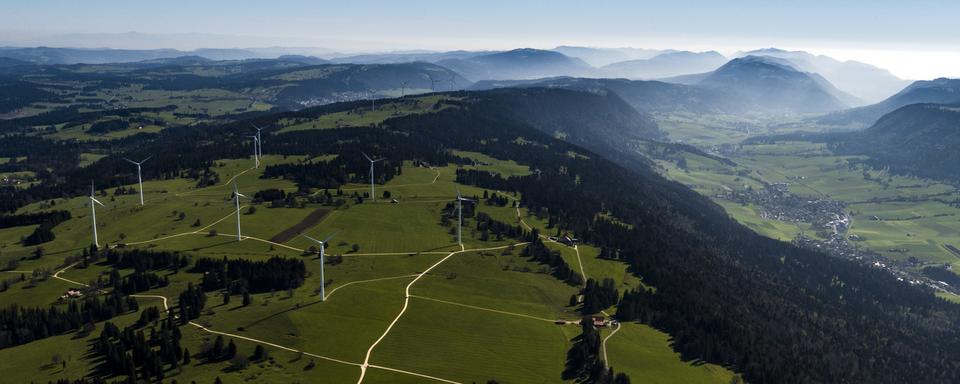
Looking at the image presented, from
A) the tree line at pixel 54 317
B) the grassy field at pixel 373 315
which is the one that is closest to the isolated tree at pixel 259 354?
the grassy field at pixel 373 315

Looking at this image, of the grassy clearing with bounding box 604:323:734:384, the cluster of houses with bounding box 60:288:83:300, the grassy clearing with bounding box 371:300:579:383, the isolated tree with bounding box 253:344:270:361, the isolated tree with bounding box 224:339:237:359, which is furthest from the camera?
the cluster of houses with bounding box 60:288:83:300

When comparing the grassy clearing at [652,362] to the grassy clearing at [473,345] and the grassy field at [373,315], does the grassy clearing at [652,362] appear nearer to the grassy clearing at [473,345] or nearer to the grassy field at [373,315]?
the grassy field at [373,315]

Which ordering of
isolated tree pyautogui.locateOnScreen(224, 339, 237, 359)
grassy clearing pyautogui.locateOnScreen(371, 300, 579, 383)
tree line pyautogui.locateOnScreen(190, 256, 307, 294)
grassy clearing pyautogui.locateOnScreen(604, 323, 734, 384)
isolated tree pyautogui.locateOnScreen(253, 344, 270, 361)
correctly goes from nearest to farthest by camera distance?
isolated tree pyautogui.locateOnScreen(224, 339, 237, 359), isolated tree pyautogui.locateOnScreen(253, 344, 270, 361), grassy clearing pyautogui.locateOnScreen(371, 300, 579, 383), grassy clearing pyautogui.locateOnScreen(604, 323, 734, 384), tree line pyautogui.locateOnScreen(190, 256, 307, 294)

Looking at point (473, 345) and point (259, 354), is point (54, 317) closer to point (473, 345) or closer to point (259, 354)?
point (259, 354)

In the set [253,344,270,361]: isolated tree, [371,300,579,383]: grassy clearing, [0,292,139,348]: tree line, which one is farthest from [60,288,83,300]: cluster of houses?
[371,300,579,383]: grassy clearing

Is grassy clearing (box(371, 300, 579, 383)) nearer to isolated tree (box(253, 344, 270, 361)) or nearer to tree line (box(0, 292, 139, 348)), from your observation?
isolated tree (box(253, 344, 270, 361))

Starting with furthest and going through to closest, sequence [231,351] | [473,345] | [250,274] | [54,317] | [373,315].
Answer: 1. [250,274]
2. [373,315]
3. [54,317]
4. [473,345]
5. [231,351]

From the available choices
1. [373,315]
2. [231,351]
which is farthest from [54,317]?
[373,315]

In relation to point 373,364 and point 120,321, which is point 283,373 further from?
point 120,321

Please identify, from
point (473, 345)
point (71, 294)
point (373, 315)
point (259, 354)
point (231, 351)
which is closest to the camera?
point (231, 351)

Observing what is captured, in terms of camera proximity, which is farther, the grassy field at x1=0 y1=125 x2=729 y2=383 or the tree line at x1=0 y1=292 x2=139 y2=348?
the tree line at x1=0 y1=292 x2=139 y2=348

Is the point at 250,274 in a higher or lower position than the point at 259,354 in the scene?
higher
